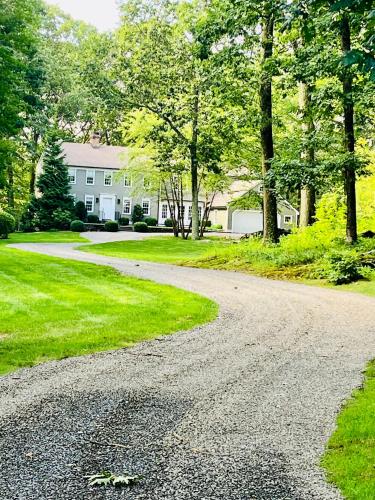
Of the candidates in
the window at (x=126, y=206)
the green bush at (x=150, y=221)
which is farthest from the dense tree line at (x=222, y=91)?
the green bush at (x=150, y=221)

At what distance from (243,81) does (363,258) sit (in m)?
8.75

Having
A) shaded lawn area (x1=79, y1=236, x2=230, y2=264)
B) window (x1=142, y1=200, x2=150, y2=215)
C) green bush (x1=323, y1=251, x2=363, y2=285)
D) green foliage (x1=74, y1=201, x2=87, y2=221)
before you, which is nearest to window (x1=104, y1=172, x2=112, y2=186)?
window (x1=142, y1=200, x2=150, y2=215)

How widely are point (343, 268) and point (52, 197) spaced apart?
35.2m

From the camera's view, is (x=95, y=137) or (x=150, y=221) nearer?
(x=150, y=221)

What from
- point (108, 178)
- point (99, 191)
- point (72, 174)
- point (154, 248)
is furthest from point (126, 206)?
point (154, 248)

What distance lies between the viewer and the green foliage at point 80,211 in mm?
52125

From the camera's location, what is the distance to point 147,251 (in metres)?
28.2

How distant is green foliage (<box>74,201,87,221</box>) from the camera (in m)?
52.1

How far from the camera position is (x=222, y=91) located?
2127 cm

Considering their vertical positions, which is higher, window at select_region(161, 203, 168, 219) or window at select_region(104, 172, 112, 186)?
window at select_region(104, 172, 112, 186)

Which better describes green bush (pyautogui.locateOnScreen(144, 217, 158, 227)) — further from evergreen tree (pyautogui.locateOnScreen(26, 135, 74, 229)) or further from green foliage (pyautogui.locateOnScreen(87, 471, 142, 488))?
green foliage (pyautogui.locateOnScreen(87, 471, 142, 488))

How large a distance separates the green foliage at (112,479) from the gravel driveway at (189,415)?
0.18ft

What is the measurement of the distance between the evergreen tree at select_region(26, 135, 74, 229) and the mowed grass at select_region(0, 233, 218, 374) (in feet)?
101

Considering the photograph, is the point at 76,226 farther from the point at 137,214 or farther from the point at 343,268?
the point at 343,268
